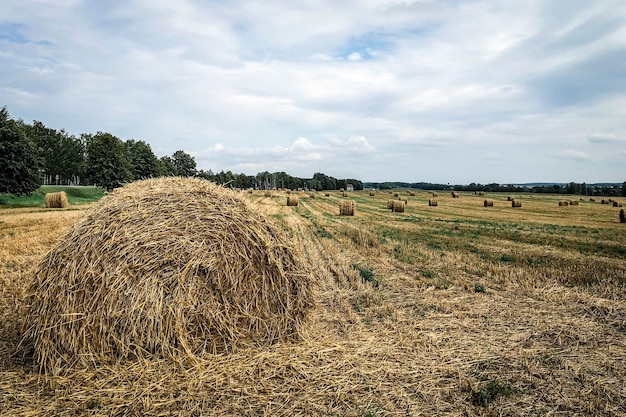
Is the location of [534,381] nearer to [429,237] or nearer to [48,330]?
[48,330]

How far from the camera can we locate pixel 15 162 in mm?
31656

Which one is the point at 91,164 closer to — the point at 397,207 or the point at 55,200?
the point at 55,200

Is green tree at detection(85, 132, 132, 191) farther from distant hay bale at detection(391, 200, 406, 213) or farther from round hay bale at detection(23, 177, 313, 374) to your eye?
round hay bale at detection(23, 177, 313, 374)

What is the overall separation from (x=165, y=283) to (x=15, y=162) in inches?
1354

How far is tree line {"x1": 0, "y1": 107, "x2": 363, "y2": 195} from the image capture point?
3238 cm

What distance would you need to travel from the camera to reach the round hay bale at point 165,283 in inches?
191

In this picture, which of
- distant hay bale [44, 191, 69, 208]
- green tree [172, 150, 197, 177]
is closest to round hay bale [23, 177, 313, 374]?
distant hay bale [44, 191, 69, 208]

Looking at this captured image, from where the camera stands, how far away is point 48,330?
15.8 ft

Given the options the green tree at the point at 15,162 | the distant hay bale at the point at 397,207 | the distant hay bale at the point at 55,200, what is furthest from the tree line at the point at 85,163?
the distant hay bale at the point at 397,207

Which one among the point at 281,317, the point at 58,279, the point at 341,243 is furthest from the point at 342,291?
the point at 341,243

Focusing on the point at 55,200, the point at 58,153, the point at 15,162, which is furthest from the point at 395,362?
the point at 58,153

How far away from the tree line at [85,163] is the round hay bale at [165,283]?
759 mm

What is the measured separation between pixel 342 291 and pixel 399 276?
80.5 inches

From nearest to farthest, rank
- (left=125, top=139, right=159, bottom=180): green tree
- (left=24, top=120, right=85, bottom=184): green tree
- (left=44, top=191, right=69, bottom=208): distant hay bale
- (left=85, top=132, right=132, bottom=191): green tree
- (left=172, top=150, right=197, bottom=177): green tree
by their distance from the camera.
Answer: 1. (left=44, top=191, right=69, bottom=208): distant hay bale
2. (left=85, top=132, right=132, bottom=191): green tree
3. (left=125, top=139, right=159, bottom=180): green tree
4. (left=24, top=120, right=85, bottom=184): green tree
5. (left=172, top=150, right=197, bottom=177): green tree
